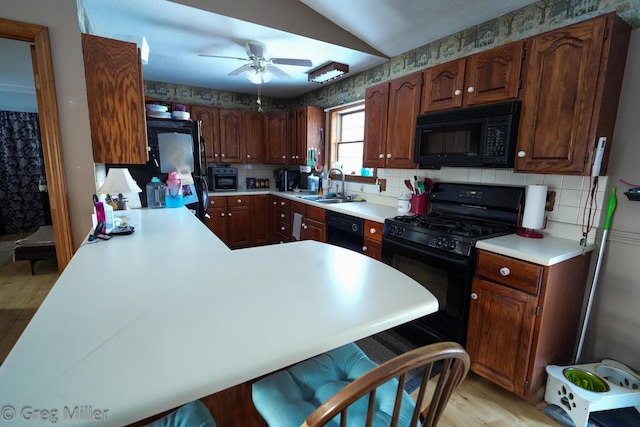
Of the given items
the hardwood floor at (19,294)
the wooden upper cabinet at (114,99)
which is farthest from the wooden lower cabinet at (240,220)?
the wooden upper cabinet at (114,99)

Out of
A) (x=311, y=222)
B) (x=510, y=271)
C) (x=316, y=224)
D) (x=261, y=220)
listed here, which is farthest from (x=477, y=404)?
(x=261, y=220)

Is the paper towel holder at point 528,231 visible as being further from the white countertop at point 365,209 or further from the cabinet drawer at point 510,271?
the white countertop at point 365,209

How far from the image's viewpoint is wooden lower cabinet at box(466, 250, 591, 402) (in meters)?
1.56

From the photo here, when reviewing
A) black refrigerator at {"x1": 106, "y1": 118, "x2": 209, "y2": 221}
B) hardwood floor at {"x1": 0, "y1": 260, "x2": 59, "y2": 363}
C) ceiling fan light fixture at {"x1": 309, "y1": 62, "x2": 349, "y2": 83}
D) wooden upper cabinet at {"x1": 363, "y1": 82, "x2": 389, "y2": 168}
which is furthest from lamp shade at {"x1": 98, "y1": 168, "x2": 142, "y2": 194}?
ceiling fan light fixture at {"x1": 309, "y1": 62, "x2": 349, "y2": 83}

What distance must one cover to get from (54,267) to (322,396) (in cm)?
428

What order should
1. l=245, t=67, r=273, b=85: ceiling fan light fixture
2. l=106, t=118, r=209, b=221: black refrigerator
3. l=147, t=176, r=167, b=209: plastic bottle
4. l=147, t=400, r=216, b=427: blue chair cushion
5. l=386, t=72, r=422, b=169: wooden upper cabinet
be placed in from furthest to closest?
1. l=106, t=118, r=209, b=221: black refrigerator
2. l=245, t=67, r=273, b=85: ceiling fan light fixture
3. l=147, t=176, r=167, b=209: plastic bottle
4. l=386, t=72, r=422, b=169: wooden upper cabinet
5. l=147, t=400, r=216, b=427: blue chair cushion

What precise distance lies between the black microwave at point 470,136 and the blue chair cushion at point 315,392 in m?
1.60

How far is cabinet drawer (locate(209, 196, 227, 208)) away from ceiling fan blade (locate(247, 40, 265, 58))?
2.00 meters

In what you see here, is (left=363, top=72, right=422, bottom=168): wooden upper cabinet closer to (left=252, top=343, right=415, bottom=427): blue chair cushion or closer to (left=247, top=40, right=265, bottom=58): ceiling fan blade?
(left=247, top=40, right=265, bottom=58): ceiling fan blade

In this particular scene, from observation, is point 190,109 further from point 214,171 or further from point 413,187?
point 413,187

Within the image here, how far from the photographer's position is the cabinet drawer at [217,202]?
4.06m

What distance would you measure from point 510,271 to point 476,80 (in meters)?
1.28

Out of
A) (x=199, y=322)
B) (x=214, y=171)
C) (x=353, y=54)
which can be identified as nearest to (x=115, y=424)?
(x=199, y=322)

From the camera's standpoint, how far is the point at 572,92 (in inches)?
63.5
